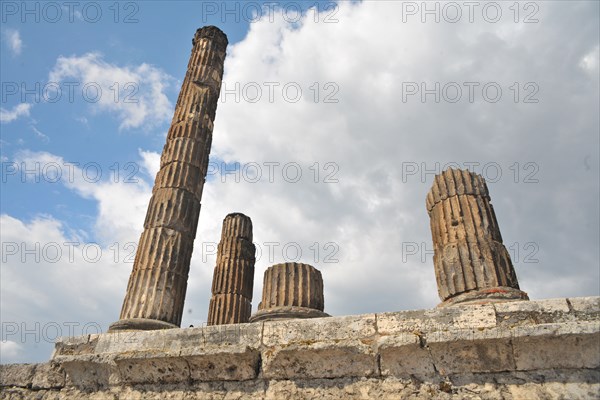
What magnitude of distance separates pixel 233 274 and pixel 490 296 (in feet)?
25.0

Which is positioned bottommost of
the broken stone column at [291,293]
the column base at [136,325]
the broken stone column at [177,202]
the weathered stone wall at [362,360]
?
the weathered stone wall at [362,360]

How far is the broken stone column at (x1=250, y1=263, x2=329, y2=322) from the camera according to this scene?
627 cm

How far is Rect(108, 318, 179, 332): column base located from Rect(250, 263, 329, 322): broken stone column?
1.53 meters

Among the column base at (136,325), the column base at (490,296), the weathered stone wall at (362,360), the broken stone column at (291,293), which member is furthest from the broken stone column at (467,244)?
the column base at (136,325)

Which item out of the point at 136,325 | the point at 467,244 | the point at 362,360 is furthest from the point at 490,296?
the point at 136,325

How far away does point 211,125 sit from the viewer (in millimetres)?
9758

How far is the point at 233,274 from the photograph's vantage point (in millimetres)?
11578

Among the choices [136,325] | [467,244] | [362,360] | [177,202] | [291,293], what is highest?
[177,202]

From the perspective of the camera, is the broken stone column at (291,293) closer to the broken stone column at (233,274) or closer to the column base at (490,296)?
the column base at (490,296)

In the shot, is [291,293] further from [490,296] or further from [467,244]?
[490,296]

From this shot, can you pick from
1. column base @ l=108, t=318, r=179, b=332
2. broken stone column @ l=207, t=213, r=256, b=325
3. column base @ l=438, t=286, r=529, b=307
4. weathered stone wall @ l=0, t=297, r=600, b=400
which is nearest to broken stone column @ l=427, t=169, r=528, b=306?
column base @ l=438, t=286, r=529, b=307

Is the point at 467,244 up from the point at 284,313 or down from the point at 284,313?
up

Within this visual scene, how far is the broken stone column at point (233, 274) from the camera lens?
11031 mm

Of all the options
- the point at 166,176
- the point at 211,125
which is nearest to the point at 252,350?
the point at 166,176
